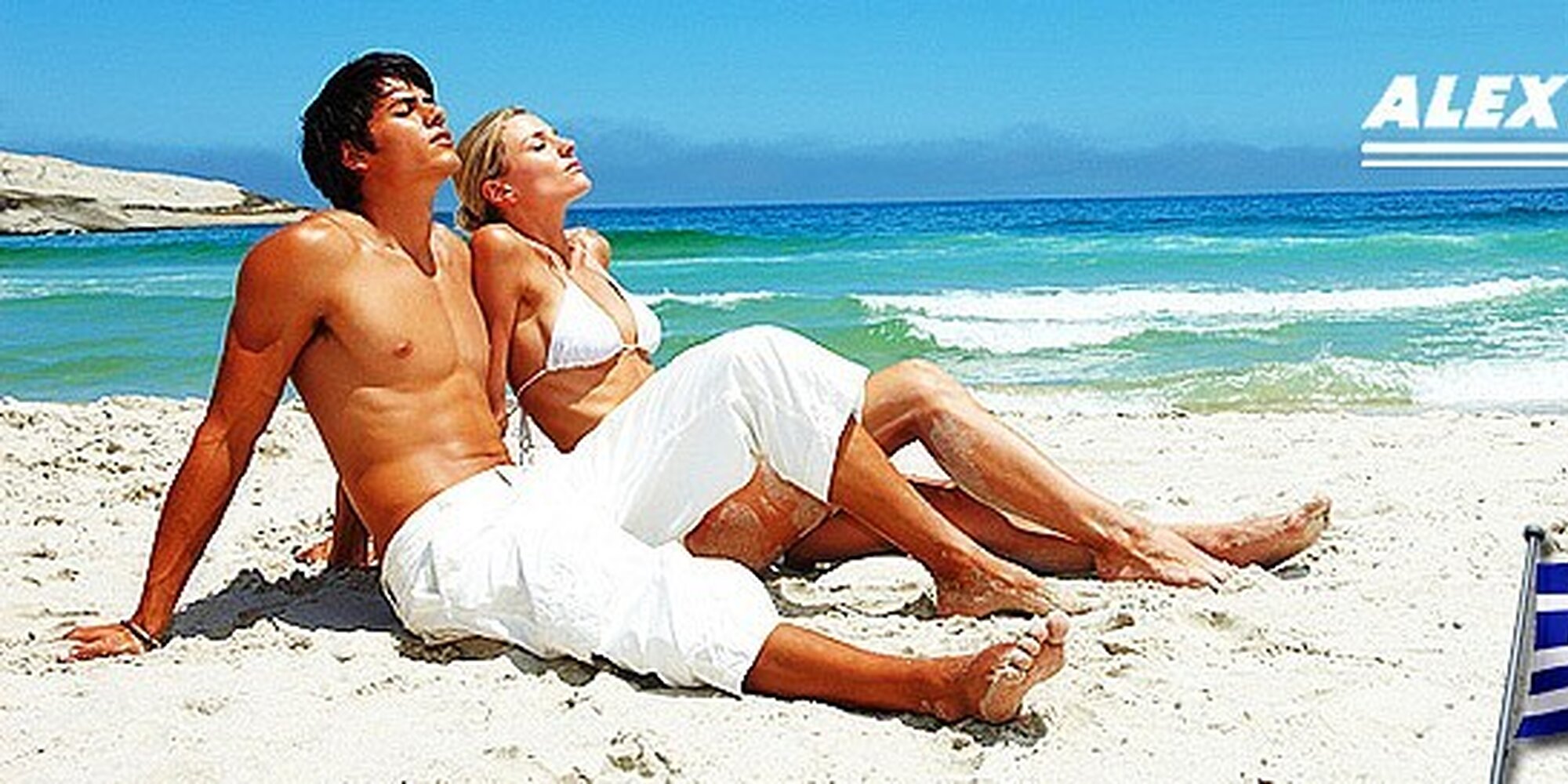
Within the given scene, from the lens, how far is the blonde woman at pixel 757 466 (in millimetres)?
4281

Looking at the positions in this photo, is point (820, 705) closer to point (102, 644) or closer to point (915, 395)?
point (915, 395)

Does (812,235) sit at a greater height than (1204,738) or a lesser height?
lesser

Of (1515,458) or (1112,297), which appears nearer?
(1515,458)

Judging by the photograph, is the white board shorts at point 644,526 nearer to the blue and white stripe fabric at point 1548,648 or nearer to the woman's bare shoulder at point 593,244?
the woman's bare shoulder at point 593,244

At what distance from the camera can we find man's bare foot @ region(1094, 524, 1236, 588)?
4.39 m

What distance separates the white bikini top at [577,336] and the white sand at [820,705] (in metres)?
0.72

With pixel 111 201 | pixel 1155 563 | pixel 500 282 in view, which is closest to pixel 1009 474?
pixel 1155 563

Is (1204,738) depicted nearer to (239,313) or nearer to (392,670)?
(392,670)

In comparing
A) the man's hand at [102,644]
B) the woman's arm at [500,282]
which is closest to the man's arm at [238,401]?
the man's hand at [102,644]

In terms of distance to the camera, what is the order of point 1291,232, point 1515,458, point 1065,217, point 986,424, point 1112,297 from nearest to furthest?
point 986,424 < point 1515,458 < point 1112,297 < point 1291,232 < point 1065,217

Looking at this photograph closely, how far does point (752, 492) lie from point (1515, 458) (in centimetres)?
338

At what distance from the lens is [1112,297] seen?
58.3ft

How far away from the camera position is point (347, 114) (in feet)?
12.7

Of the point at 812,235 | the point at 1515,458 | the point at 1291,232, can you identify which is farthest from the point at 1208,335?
the point at 812,235
